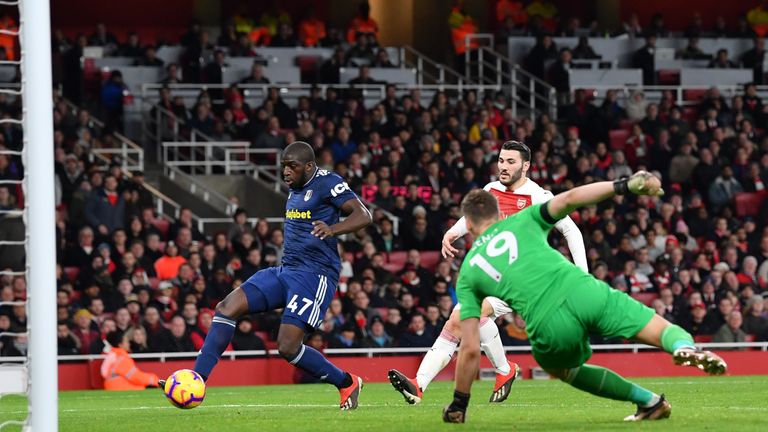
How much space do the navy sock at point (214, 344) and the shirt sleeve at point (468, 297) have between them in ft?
9.35

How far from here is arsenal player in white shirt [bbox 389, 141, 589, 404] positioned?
37.2 feet

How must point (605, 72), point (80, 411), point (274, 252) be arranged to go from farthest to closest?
point (605, 72), point (274, 252), point (80, 411)

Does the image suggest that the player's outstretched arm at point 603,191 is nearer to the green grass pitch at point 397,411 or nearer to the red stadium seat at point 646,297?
the green grass pitch at point 397,411

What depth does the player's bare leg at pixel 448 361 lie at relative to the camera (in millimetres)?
11359

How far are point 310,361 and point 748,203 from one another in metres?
14.2

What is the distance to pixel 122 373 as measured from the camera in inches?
688

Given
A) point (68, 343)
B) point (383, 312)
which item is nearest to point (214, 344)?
point (68, 343)

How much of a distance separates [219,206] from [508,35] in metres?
7.68

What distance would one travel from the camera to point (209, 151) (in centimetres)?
2284

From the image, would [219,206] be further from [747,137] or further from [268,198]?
[747,137]

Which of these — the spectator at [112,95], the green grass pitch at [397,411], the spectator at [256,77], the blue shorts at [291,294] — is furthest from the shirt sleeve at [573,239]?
the spectator at [256,77]

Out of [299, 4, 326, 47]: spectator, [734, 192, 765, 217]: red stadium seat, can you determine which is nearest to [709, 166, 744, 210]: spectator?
[734, 192, 765, 217]: red stadium seat

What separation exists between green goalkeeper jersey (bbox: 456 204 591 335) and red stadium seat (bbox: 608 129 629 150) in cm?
1703

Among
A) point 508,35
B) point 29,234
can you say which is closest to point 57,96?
point 508,35
